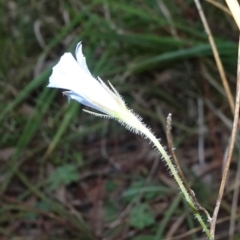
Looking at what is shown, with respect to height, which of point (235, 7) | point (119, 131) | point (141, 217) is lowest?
point (141, 217)

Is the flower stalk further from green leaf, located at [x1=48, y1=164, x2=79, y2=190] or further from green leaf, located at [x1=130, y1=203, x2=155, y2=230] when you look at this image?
green leaf, located at [x1=48, y1=164, x2=79, y2=190]

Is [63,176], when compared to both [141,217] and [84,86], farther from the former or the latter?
[84,86]

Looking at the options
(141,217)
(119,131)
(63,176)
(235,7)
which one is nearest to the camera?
(235,7)

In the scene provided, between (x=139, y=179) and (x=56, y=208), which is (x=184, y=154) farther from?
(x=56, y=208)

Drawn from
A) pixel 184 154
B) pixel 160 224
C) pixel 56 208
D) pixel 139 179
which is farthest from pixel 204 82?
pixel 56 208

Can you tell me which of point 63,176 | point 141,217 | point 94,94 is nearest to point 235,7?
point 94,94

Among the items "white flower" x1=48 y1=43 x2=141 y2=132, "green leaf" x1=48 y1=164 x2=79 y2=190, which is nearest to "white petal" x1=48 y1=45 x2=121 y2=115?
"white flower" x1=48 y1=43 x2=141 y2=132
